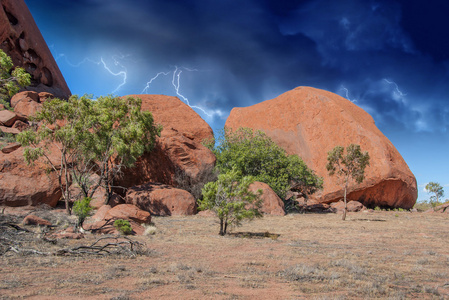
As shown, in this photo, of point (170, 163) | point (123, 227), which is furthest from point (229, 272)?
point (170, 163)

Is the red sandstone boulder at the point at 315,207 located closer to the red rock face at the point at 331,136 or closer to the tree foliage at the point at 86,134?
the red rock face at the point at 331,136

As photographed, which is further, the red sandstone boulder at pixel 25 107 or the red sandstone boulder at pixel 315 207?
the red sandstone boulder at pixel 25 107

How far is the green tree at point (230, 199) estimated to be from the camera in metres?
12.2

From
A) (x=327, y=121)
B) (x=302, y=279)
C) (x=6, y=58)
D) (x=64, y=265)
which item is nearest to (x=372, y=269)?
(x=302, y=279)

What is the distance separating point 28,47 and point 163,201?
32.7 meters

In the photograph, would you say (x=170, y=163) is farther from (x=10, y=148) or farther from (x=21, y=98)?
(x=21, y=98)

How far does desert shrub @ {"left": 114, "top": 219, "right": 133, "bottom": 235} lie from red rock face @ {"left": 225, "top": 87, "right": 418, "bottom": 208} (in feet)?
76.6

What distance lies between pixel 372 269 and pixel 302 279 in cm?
200

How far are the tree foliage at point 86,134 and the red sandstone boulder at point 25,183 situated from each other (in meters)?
0.65

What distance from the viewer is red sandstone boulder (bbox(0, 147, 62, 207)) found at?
56.7 feet

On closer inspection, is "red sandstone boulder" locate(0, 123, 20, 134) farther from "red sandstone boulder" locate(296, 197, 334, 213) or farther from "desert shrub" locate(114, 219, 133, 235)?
"red sandstone boulder" locate(296, 197, 334, 213)

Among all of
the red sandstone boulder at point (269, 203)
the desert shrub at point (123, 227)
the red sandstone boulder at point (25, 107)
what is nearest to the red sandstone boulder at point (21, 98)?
the red sandstone boulder at point (25, 107)

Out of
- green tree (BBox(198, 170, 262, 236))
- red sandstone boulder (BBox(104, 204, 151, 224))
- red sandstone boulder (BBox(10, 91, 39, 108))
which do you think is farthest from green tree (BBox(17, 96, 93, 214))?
red sandstone boulder (BBox(10, 91, 39, 108))

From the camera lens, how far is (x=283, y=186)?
25797mm
